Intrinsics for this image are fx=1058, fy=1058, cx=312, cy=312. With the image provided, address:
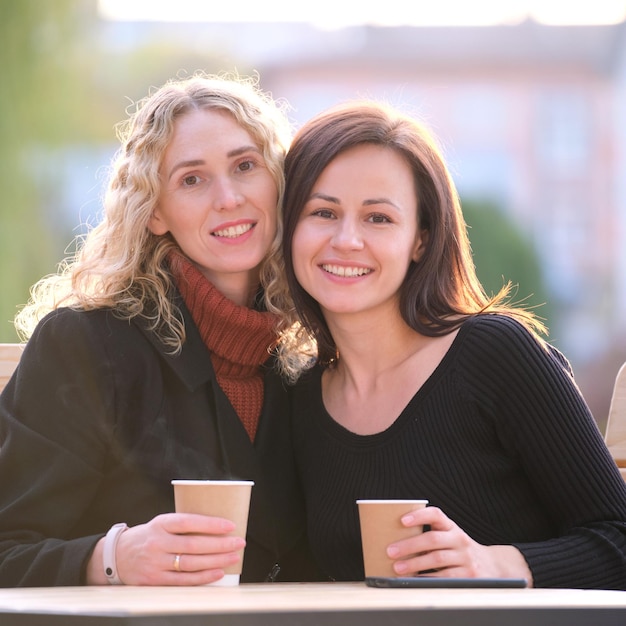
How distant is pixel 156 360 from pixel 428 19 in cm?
3194

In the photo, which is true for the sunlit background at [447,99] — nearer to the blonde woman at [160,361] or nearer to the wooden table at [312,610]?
the blonde woman at [160,361]

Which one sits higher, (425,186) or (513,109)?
(513,109)

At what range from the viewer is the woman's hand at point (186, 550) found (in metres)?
1.85

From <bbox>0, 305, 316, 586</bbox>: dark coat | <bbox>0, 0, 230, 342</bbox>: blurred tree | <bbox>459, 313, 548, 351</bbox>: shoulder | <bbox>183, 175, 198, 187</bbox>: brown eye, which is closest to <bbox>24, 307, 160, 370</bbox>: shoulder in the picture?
<bbox>0, 305, 316, 586</bbox>: dark coat

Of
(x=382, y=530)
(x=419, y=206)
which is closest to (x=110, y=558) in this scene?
(x=382, y=530)

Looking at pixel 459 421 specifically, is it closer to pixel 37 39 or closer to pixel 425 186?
pixel 425 186

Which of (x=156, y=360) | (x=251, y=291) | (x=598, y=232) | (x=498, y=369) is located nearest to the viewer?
(x=498, y=369)

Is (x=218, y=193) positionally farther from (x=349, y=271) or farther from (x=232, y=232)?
(x=349, y=271)

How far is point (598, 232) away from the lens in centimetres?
2827

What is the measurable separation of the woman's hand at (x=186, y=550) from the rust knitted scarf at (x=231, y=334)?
29.0 inches

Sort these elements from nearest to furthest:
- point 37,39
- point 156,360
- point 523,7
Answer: point 156,360 → point 37,39 → point 523,7

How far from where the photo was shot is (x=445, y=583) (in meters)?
1.68

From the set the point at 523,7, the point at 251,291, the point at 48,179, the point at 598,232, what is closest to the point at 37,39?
the point at 48,179

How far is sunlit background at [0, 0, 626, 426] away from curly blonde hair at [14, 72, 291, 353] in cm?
788
